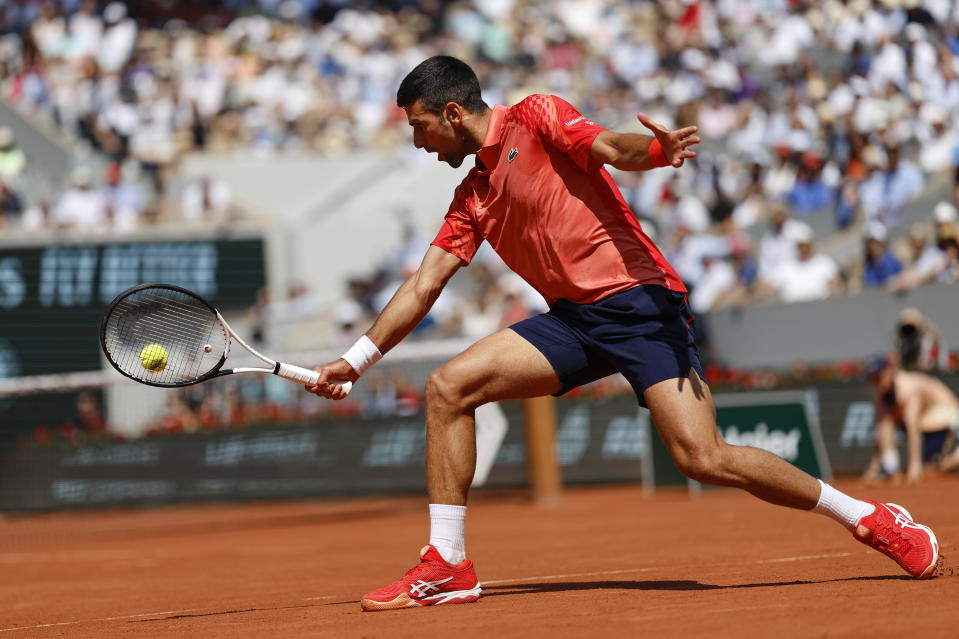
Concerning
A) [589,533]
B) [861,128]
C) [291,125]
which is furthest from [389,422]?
[291,125]

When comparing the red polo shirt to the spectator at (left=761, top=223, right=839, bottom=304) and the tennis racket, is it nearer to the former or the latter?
the tennis racket

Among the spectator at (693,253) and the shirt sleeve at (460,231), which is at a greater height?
the spectator at (693,253)

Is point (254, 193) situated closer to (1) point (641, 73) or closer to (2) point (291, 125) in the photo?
(2) point (291, 125)

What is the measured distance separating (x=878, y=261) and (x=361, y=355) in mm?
10426

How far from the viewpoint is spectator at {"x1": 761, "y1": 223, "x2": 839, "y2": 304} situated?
16.2 m

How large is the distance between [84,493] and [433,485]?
37.0ft

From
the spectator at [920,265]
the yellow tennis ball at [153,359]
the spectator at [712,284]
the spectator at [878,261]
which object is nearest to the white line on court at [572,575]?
the yellow tennis ball at [153,359]

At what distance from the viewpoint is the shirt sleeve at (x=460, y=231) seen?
5.96 metres

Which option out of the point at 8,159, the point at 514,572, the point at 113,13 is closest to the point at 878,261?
the point at 514,572

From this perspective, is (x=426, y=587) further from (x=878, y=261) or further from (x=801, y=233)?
(x=801, y=233)

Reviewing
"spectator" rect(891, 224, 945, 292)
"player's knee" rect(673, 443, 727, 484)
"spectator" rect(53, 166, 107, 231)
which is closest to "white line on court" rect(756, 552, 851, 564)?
"player's knee" rect(673, 443, 727, 484)

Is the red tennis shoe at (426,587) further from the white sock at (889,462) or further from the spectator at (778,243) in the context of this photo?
the spectator at (778,243)

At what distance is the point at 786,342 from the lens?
16.2 meters

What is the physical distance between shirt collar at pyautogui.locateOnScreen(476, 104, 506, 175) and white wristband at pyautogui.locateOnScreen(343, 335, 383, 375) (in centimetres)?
87
